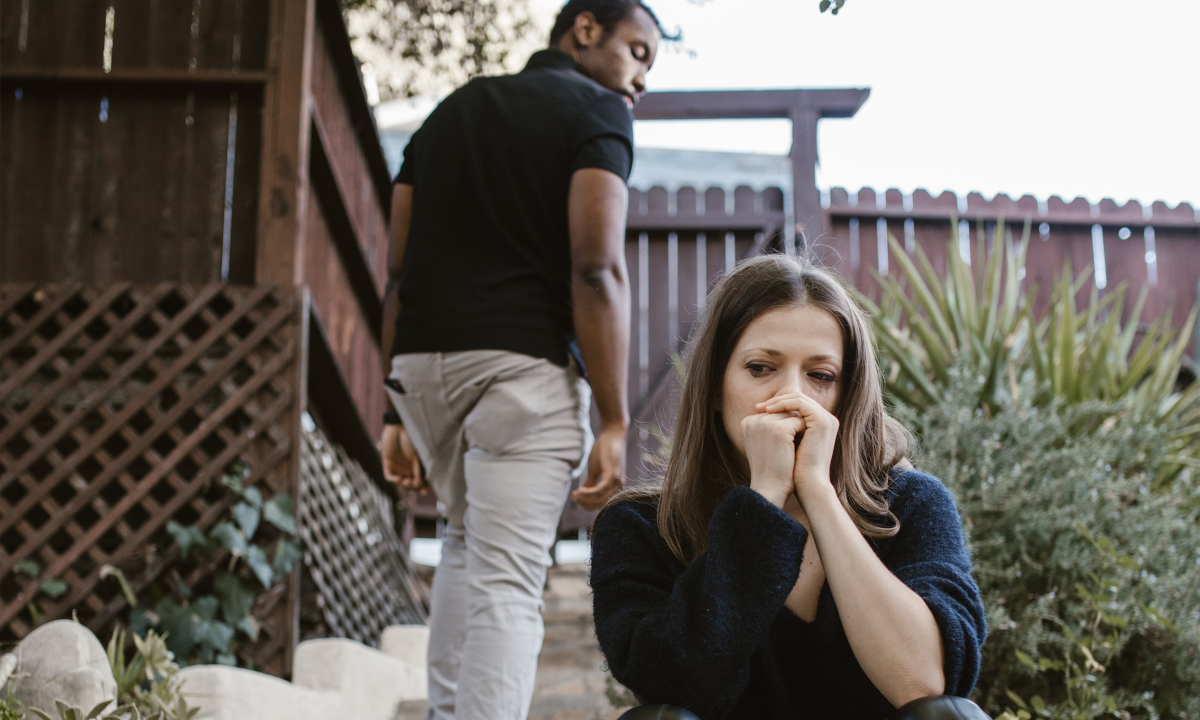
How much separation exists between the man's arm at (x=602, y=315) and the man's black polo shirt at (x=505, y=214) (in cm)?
8

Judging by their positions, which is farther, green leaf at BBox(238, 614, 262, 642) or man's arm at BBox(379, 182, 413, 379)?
green leaf at BBox(238, 614, 262, 642)

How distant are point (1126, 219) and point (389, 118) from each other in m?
7.65

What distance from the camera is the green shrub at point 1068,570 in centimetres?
203

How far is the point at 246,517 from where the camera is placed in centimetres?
304

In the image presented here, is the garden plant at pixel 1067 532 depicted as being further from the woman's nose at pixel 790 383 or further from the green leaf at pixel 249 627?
the green leaf at pixel 249 627

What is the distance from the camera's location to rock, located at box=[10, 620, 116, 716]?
1.82 m

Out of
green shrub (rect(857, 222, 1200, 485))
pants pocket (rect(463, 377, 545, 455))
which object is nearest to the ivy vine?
pants pocket (rect(463, 377, 545, 455))

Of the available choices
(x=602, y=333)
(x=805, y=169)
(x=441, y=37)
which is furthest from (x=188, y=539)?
(x=441, y=37)

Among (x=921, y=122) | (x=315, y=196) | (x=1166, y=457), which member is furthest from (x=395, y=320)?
(x=921, y=122)

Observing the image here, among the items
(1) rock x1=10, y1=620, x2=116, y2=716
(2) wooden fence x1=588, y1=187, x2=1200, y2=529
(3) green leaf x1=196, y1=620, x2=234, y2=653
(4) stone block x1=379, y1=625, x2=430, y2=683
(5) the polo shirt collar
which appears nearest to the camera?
(1) rock x1=10, y1=620, x2=116, y2=716

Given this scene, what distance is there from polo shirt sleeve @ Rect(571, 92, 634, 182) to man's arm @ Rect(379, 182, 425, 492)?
48 centimetres

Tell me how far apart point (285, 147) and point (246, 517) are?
1252 millimetres

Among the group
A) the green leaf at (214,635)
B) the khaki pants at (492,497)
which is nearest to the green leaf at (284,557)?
the green leaf at (214,635)

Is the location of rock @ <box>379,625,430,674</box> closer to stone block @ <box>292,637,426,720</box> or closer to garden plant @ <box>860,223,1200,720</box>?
stone block @ <box>292,637,426,720</box>
